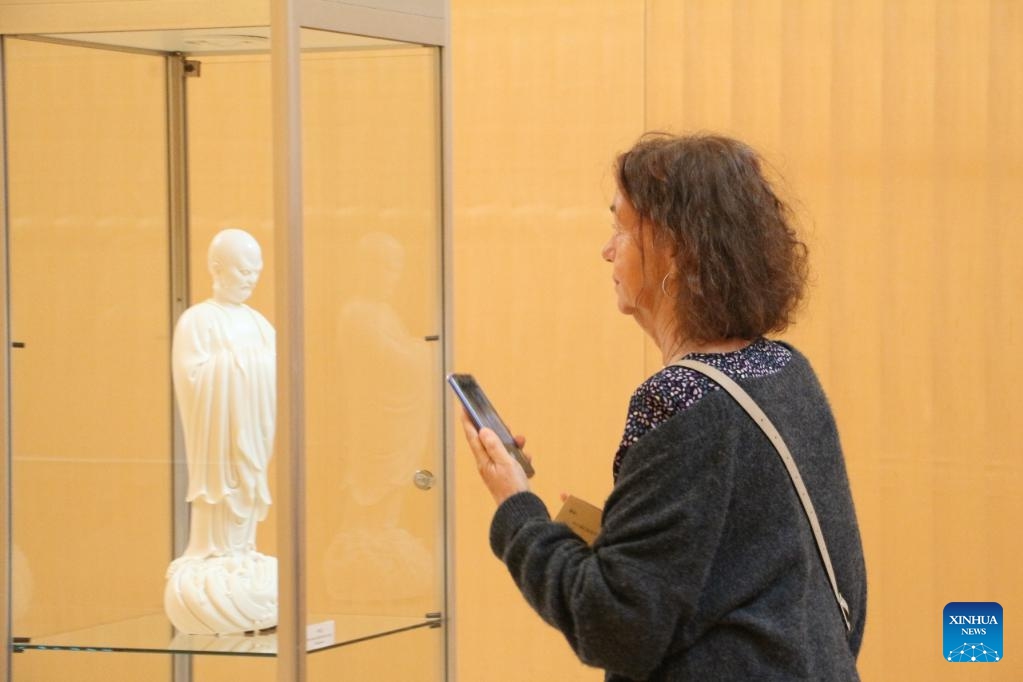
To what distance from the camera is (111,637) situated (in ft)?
Result: 10.1

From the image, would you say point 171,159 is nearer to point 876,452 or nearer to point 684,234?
point 684,234

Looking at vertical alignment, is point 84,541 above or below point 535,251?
below

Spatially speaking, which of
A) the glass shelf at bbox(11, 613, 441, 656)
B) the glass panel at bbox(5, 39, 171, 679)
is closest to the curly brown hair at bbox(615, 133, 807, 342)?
the glass shelf at bbox(11, 613, 441, 656)

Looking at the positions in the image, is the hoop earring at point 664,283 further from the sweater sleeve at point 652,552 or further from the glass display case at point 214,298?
the glass display case at point 214,298

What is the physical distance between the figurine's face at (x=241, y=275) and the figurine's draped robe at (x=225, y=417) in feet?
0.09

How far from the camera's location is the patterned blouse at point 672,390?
63.6 inches

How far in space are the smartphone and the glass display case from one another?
2.22ft

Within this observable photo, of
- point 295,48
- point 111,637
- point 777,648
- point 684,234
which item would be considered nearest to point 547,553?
A: point 777,648

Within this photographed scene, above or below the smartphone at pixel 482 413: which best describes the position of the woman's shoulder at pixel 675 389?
above

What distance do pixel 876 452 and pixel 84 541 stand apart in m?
2.72
